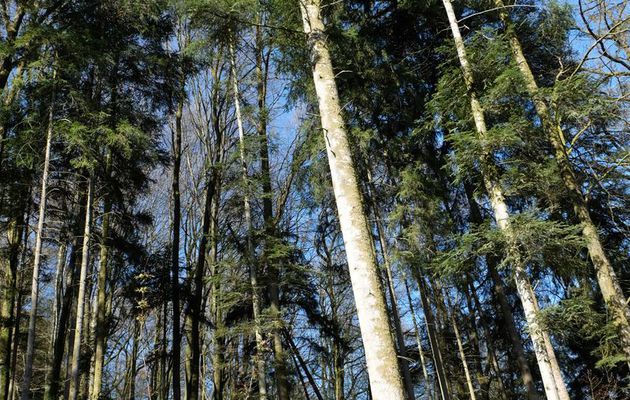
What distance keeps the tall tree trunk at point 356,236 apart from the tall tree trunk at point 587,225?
10.5 ft

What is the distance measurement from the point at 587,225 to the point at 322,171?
17.2ft

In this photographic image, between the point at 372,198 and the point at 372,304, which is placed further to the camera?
the point at 372,198

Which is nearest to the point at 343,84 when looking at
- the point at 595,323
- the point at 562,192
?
the point at 562,192

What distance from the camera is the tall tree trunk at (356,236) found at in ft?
11.0

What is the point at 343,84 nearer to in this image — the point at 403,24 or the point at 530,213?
the point at 403,24

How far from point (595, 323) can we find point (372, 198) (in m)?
4.96

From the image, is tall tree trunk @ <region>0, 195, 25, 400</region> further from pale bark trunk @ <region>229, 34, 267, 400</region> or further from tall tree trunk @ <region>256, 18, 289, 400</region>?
tall tree trunk @ <region>256, 18, 289, 400</region>

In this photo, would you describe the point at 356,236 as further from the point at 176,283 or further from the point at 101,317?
the point at 176,283

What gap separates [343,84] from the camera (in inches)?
398

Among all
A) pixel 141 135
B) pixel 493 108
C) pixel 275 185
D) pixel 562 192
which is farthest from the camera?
pixel 275 185

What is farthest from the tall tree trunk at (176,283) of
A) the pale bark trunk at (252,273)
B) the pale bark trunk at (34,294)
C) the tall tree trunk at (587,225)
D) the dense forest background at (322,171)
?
the tall tree trunk at (587,225)

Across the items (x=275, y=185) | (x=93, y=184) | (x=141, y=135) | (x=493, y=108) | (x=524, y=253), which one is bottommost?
(x=524, y=253)

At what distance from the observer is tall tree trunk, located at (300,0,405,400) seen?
337 centimetres

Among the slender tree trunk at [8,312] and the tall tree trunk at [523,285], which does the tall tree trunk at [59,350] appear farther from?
the tall tree trunk at [523,285]
